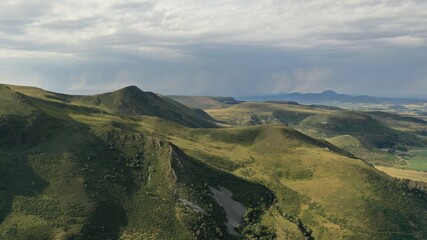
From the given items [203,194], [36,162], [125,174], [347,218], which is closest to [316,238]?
[347,218]

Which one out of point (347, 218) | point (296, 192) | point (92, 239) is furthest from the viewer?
point (296, 192)

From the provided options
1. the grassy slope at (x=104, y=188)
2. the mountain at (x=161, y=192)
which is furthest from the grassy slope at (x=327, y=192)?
the grassy slope at (x=104, y=188)

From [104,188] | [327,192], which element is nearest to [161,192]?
[104,188]

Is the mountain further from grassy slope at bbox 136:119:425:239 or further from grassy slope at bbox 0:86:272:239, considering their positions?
grassy slope at bbox 136:119:425:239

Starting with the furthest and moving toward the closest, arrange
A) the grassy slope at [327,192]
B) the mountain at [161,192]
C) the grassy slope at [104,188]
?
the grassy slope at [327,192] → the mountain at [161,192] → the grassy slope at [104,188]

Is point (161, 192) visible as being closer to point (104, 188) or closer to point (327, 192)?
point (104, 188)

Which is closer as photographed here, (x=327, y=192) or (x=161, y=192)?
(x=161, y=192)

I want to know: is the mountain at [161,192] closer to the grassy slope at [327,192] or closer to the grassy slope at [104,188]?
the grassy slope at [104,188]

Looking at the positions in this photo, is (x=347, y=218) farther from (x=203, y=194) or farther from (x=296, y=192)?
(x=203, y=194)
